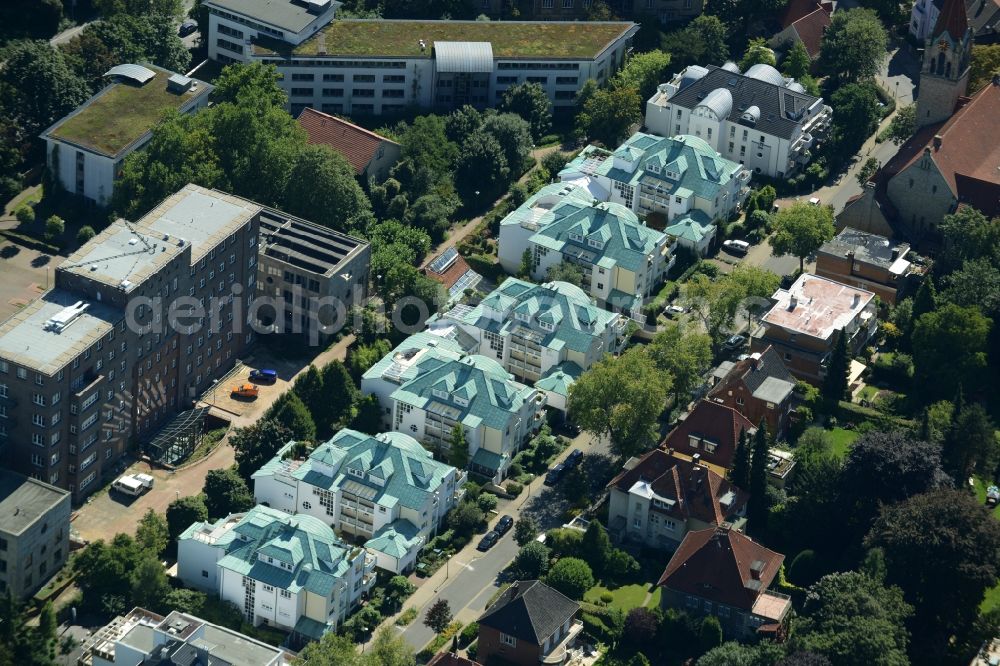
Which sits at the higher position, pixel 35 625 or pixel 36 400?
pixel 36 400

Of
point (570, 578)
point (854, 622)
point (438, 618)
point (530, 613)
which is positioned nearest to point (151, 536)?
point (438, 618)

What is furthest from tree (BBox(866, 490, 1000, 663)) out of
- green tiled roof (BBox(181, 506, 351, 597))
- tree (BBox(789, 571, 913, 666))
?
green tiled roof (BBox(181, 506, 351, 597))

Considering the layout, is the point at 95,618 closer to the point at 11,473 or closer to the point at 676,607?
the point at 11,473

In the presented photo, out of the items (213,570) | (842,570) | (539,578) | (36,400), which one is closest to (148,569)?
(213,570)

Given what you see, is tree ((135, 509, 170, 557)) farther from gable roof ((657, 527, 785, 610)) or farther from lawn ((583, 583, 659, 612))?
gable roof ((657, 527, 785, 610))

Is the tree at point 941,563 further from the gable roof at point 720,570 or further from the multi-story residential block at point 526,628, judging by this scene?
the multi-story residential block at point 526,628

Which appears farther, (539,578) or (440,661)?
(539,578)
